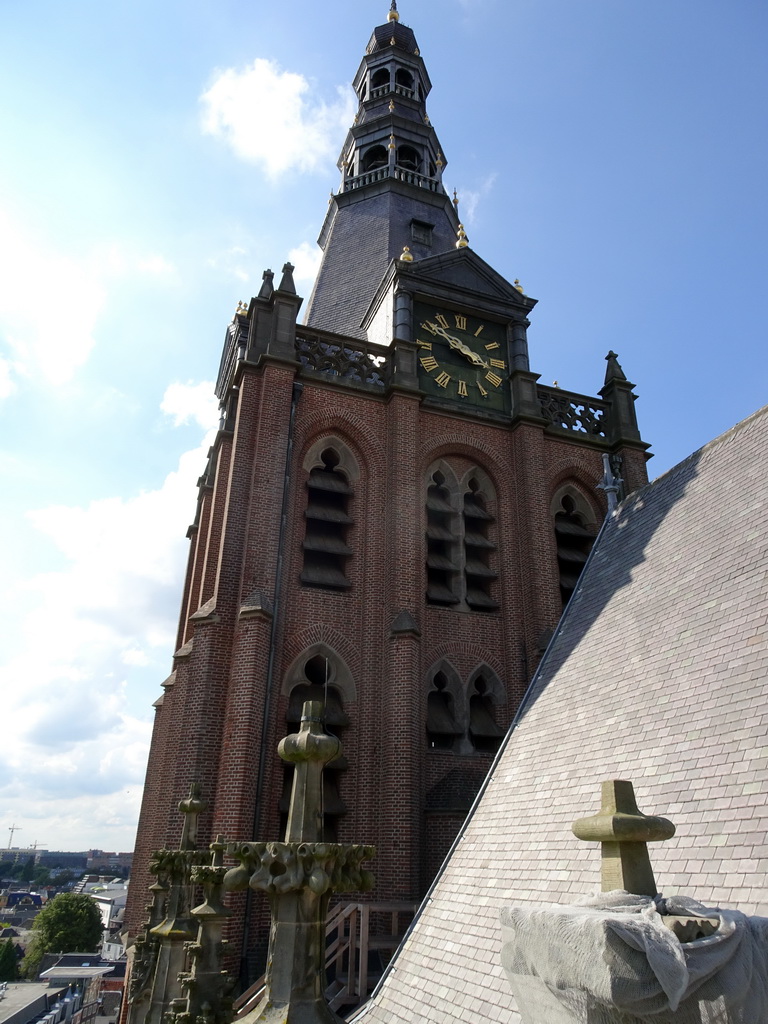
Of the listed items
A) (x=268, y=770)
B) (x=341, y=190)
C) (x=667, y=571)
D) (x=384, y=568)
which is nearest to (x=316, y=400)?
(x=384, y=568)

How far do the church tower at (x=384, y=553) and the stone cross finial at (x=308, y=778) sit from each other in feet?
23.8

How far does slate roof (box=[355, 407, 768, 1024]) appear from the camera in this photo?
594 centimetres

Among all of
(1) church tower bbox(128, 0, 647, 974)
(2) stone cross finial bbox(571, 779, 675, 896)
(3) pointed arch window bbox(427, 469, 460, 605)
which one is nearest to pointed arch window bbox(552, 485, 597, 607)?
(1) church tower bbox(128, 0, 647, 974)

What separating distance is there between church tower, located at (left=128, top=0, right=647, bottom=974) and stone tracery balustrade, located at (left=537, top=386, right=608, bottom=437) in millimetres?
63

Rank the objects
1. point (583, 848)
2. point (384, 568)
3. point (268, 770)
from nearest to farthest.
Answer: point (583, 848)
point (268, 770)
point (384, 568)

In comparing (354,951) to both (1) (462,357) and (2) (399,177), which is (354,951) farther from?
(2) (399,177)

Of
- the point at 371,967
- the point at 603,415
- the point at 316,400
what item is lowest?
the point at 371,967

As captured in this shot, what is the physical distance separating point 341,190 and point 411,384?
1360 cm

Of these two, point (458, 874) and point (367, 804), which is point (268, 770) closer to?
point (367, 804)

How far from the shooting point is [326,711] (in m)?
14.1

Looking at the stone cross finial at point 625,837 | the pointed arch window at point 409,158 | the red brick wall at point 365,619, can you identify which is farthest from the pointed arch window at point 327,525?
the pointed arch window at point 409,158

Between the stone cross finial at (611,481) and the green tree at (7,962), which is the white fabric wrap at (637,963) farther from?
the green tree at (7,962)

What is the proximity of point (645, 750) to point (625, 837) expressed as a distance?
3.76m

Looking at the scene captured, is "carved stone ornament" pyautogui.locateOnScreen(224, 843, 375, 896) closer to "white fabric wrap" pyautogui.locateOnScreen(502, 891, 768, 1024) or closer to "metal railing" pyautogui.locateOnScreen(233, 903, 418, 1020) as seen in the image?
"white fabric wrap" pyautogui.locateOnScreen(502, 891, 768, 1024)
